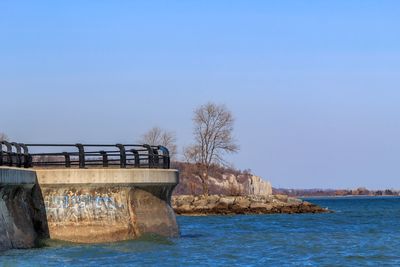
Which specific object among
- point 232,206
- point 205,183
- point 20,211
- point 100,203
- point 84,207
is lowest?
point 20,211

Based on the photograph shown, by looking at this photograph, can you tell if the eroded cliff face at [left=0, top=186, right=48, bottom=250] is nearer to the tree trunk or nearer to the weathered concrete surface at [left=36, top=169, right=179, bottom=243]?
the weathered concrete surface at [left=36, top=169, right=179, bottom=243]

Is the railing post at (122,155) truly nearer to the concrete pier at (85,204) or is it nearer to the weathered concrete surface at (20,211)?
the concrete pier at (85,204)

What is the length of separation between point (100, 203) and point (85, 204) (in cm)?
53

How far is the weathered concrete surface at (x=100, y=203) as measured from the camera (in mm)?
31625

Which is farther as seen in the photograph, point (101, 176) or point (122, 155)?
point (122, 155)

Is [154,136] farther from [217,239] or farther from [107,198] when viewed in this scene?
[107,198]

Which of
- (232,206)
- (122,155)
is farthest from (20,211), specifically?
(232,206)

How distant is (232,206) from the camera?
311 ft

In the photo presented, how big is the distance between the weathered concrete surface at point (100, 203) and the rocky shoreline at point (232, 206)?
56.5 m

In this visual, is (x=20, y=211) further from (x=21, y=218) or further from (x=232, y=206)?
(x=232, y=206)

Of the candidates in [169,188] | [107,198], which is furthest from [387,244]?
[107,198]

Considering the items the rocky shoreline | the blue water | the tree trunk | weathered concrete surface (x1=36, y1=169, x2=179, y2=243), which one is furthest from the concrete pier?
the tree trunk

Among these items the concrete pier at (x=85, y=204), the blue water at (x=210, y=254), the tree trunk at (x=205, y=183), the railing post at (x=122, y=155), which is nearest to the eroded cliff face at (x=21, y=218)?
the concrete pier at (x=85, y=204)

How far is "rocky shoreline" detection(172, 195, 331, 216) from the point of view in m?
92.3
